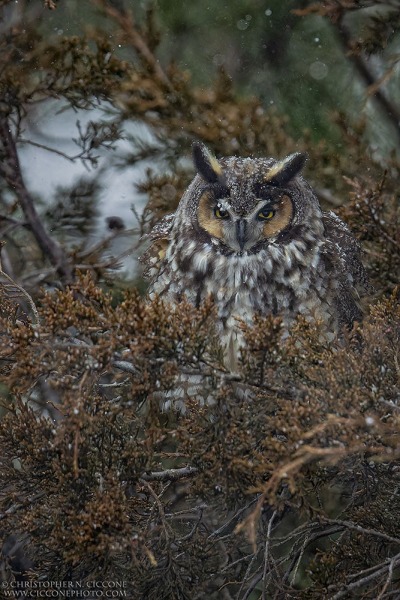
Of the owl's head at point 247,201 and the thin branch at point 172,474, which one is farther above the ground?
the owl's head at point 247,201

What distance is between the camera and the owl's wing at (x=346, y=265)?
322cm

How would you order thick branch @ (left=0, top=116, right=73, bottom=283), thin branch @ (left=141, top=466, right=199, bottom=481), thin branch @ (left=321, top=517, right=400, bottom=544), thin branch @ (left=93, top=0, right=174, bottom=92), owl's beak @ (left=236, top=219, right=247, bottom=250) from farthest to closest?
1. thin branch @ (left=93, top=0, right=174, bottom=92)
2. thick branch @ (left=0, top=116, right=73, bottom=283)
3. owl's beak @ (left=236, top=219, right=247, bottom=250)
4. thin branch @ (left=141, top=466, right=199, bottom=481)
5. thin branch @ (left=321, top=517, right=400, bottom=544)

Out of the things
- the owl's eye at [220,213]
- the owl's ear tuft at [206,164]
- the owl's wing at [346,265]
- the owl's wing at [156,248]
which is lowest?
the owl's wing at [346,265]

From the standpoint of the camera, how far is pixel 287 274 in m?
3.12

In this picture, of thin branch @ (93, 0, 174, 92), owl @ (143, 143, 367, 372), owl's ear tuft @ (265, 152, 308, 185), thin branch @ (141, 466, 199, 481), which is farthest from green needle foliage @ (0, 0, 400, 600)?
thin branch @ (93, 0, 174, 92)

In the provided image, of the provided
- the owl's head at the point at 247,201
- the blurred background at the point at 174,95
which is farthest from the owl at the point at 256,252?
the blurred background at the point at 174,95

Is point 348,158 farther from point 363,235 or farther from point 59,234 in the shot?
point 59,234

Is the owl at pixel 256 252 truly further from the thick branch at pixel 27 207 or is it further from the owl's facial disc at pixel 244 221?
the thick branch at pixel 27 207

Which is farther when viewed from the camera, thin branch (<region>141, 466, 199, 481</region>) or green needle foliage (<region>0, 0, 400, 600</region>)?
thin branch (<region>141, 466, 199, 481</region>)

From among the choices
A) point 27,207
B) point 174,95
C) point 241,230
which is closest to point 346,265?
point 241,230

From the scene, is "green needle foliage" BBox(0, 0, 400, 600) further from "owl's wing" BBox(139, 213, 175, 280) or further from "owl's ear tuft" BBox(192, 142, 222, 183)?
"owl's wing" BBox(139, 213, 175, 280)

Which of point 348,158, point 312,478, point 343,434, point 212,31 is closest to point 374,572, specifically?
point 312,478

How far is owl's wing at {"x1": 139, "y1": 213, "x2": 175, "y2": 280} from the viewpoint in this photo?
3534 millimetres

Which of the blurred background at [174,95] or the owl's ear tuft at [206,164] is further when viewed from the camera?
the blurred background at [174,95]
